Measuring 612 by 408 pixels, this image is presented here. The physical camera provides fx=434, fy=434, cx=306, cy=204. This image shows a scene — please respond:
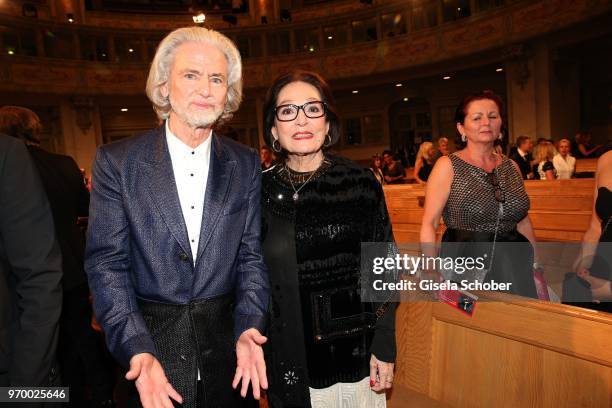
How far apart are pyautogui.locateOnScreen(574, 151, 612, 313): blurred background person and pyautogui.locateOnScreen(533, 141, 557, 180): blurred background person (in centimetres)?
598

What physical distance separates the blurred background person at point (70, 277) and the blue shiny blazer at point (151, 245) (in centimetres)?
154

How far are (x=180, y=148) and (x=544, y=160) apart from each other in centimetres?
827

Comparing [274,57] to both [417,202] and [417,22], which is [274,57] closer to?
[417,22]

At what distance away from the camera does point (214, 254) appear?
1.50 metres

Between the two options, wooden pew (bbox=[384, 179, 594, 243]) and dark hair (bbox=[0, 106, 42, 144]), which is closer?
dark hair (bbox=[0, 106, 42, 144])

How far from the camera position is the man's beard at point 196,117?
154 cm

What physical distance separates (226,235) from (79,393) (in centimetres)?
213

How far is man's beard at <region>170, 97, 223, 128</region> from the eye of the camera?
1.54 m

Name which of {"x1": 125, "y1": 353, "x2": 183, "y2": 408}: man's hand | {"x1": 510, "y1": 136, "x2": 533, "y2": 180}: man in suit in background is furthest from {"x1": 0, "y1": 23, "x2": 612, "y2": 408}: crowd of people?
{"x1": 510, "y1": 136, "x2": 533, "y2": 180}: man in suit in background

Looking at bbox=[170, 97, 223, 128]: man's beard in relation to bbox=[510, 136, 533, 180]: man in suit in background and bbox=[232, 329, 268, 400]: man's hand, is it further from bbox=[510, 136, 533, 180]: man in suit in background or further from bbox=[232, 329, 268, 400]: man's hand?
bbox=[510, 136, 533, 180]: man in suit in background

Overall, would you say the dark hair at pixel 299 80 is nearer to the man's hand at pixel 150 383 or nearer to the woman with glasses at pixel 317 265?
the woman with glasses at pixel 317 265

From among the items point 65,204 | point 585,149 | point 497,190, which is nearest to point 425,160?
point 585,149

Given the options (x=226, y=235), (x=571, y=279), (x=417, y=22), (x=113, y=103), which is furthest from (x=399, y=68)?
(x=226, y=235)
